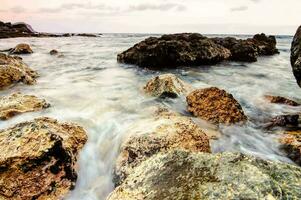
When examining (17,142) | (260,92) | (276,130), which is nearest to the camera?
(17,142)

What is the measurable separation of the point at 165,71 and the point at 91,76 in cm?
287

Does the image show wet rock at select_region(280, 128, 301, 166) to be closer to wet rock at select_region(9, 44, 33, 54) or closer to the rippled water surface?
the rippled water surface

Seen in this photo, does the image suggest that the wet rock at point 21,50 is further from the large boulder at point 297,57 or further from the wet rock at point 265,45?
the large boulder at point 297,57

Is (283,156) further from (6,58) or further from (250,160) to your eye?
(6,58)

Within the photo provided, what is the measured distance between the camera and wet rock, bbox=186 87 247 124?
611 centimetres

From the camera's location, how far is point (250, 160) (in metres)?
2.79

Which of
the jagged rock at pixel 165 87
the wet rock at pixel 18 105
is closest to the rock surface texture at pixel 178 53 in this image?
the jagged rock at pixel 165 87

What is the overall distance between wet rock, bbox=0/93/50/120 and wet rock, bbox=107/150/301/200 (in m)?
3.75

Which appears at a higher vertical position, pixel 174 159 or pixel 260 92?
pixel 174 159

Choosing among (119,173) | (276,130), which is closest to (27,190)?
(119,173)

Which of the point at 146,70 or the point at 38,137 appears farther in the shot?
the point at 146,70

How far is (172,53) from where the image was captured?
42.6 ft

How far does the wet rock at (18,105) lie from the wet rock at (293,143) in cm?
457

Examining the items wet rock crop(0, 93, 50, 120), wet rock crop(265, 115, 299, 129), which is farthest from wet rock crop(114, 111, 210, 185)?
wet rock crop(0, 93, 50, 120)
